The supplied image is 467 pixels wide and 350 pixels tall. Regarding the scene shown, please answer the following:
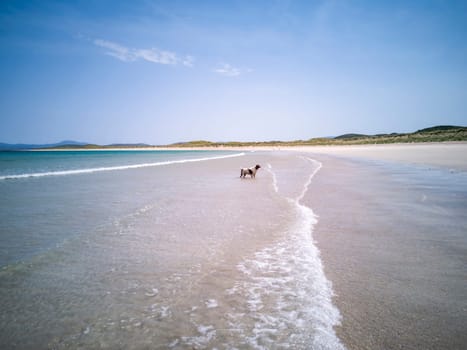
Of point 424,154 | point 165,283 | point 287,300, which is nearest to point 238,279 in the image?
point 287,300

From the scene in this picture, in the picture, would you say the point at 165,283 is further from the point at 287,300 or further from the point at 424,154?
the point at 424,154

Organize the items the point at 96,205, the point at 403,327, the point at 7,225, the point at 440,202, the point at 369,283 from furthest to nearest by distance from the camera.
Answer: the point at 96,205, the point at 440,202, the point at 7,225, the point at 369,283, the point at 403,327

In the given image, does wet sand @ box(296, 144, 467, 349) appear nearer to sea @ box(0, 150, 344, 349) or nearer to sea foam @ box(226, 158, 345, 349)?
sea foam @ box(226, 158, 345, 349)

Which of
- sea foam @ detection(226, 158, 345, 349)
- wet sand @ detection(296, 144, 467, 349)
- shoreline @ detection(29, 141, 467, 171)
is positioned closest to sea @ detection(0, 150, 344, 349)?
sea foam @ detection(226, 158, 345, 349)

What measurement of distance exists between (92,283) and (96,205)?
211 inches

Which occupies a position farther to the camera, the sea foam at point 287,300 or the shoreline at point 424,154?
the shoreline at point 424,154

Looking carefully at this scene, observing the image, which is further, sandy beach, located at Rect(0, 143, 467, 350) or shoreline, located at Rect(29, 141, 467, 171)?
shoreline, located at Rect(29, 141, 467, 171)

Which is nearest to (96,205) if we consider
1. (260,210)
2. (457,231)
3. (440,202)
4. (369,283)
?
(260,210)

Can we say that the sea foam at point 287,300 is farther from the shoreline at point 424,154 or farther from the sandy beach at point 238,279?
the shoreline at point 424,154

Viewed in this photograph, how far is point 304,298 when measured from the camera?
9.77ft

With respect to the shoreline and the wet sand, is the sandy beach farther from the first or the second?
the shoreline

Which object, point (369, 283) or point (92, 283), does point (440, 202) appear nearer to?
point (369, 283)

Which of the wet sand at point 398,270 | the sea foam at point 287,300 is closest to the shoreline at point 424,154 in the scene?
the wet sand at point 398,270

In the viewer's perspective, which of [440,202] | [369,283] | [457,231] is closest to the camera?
[369,283]
